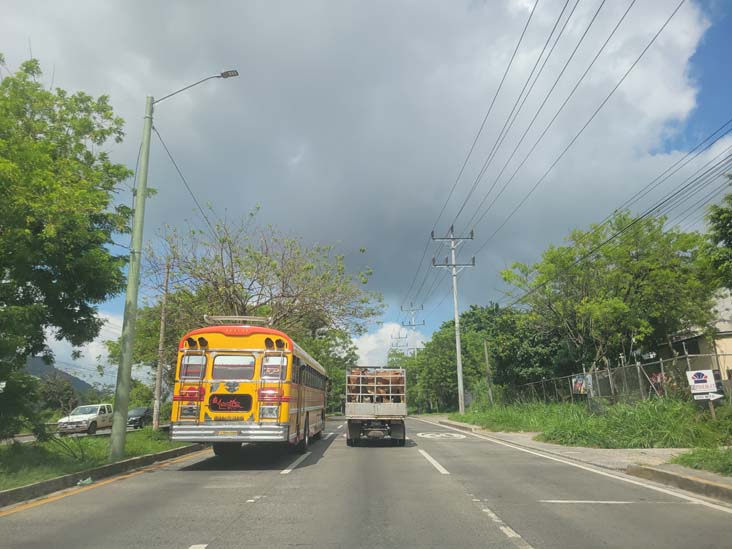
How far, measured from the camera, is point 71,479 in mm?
9953

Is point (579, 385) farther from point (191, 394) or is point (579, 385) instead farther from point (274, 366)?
point (191, 394)

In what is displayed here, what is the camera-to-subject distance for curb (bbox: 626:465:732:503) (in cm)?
862

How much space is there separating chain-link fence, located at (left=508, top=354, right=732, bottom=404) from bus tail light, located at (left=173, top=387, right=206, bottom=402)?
13636 mm

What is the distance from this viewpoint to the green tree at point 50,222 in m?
10.6

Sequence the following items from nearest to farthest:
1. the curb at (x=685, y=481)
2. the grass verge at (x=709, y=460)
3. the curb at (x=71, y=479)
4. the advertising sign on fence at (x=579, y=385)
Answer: the curb at (x=71, y=479) → the curb at (x=685, y=481) → the grass verge at (x=709, y=460) → the advertising sign on fence at (x=579, y=385)

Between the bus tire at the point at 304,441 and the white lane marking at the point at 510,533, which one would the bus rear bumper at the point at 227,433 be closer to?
the bus tire at the point at 304,441

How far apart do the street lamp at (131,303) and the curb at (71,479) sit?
0.47 m

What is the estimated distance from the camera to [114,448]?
12508 mm

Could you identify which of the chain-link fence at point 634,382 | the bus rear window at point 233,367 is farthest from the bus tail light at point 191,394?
the chain-link fence at point 634,382

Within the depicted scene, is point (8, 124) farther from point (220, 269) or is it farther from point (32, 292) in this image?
point (220, 269)

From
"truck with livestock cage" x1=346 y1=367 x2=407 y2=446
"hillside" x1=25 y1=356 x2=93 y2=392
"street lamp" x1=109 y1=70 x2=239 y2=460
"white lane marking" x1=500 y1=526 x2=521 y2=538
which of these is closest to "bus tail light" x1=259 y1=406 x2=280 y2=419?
"street lamp" x1=109 y1=70 x2=239 y2=460

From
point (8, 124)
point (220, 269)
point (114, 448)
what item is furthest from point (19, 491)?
point (220, 269)

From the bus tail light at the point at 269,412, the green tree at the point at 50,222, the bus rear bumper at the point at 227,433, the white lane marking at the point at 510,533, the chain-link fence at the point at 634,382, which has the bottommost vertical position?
the white lane marking at the point at 510,533

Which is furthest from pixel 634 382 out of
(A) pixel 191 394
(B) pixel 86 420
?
(B) pixel 86 420
